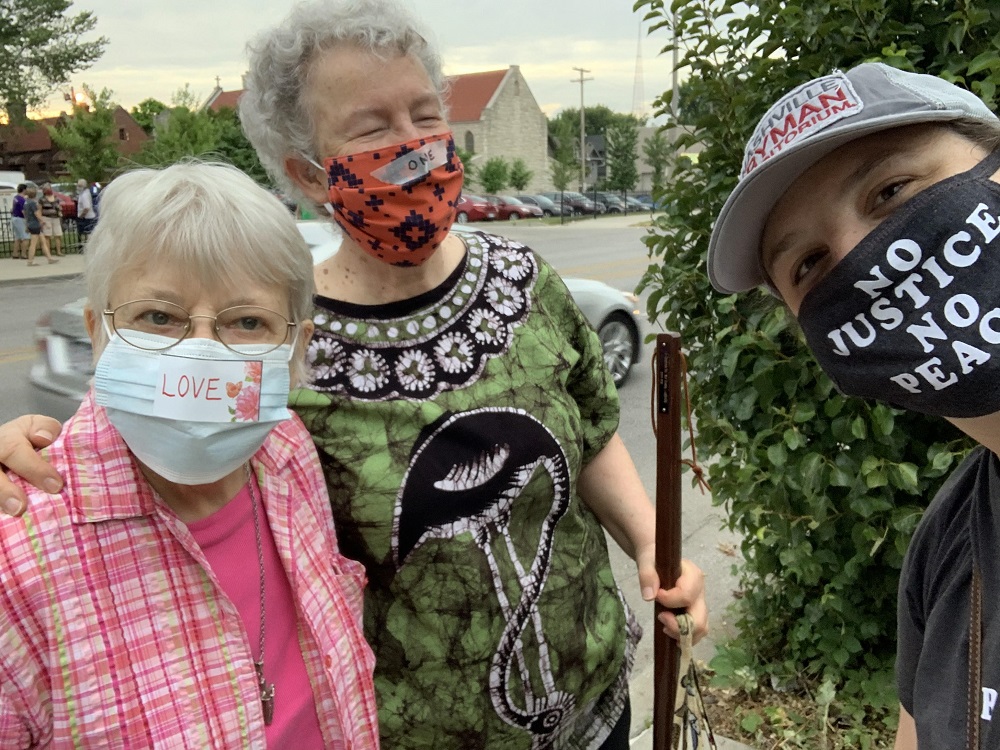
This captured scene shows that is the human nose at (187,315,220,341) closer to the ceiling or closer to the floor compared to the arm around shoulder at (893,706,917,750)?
closer to the ceiling

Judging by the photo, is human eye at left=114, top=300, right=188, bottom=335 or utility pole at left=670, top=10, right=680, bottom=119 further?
utility pole at left=670, top=10, right=680, bottom=119

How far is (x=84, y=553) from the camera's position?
1142mm

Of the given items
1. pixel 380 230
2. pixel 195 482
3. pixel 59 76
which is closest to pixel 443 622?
pixel 195 482

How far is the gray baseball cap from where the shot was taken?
3.47 feet

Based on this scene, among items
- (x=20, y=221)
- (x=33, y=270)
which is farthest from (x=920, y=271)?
(x=20, y=221)

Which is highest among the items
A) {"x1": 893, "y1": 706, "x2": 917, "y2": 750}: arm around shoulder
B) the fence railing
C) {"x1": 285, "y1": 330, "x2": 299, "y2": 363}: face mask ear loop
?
{"x1": 285, "y1": 330, "x2": 299, "y2": 363}: face mask ear loop

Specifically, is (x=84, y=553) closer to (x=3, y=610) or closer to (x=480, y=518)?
(x=3, y=610)

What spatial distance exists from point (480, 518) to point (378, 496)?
199 millimetres

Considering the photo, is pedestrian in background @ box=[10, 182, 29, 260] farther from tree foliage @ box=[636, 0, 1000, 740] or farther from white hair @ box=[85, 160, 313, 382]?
white hair @ box=[85, 160, 313, 382]

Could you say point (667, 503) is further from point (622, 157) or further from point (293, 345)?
point (622, 157)

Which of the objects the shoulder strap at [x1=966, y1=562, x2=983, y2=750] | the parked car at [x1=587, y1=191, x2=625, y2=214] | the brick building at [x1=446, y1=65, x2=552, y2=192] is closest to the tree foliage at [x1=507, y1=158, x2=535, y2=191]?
the brick building at [x1=446, y1=65, x2=552, y2=192]

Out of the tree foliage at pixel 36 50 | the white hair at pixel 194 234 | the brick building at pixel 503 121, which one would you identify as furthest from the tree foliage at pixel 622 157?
the white hair at pixel 194 234

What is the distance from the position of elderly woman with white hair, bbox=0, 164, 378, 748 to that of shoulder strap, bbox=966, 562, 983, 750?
932 millimetres

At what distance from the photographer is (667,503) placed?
5.16ft
